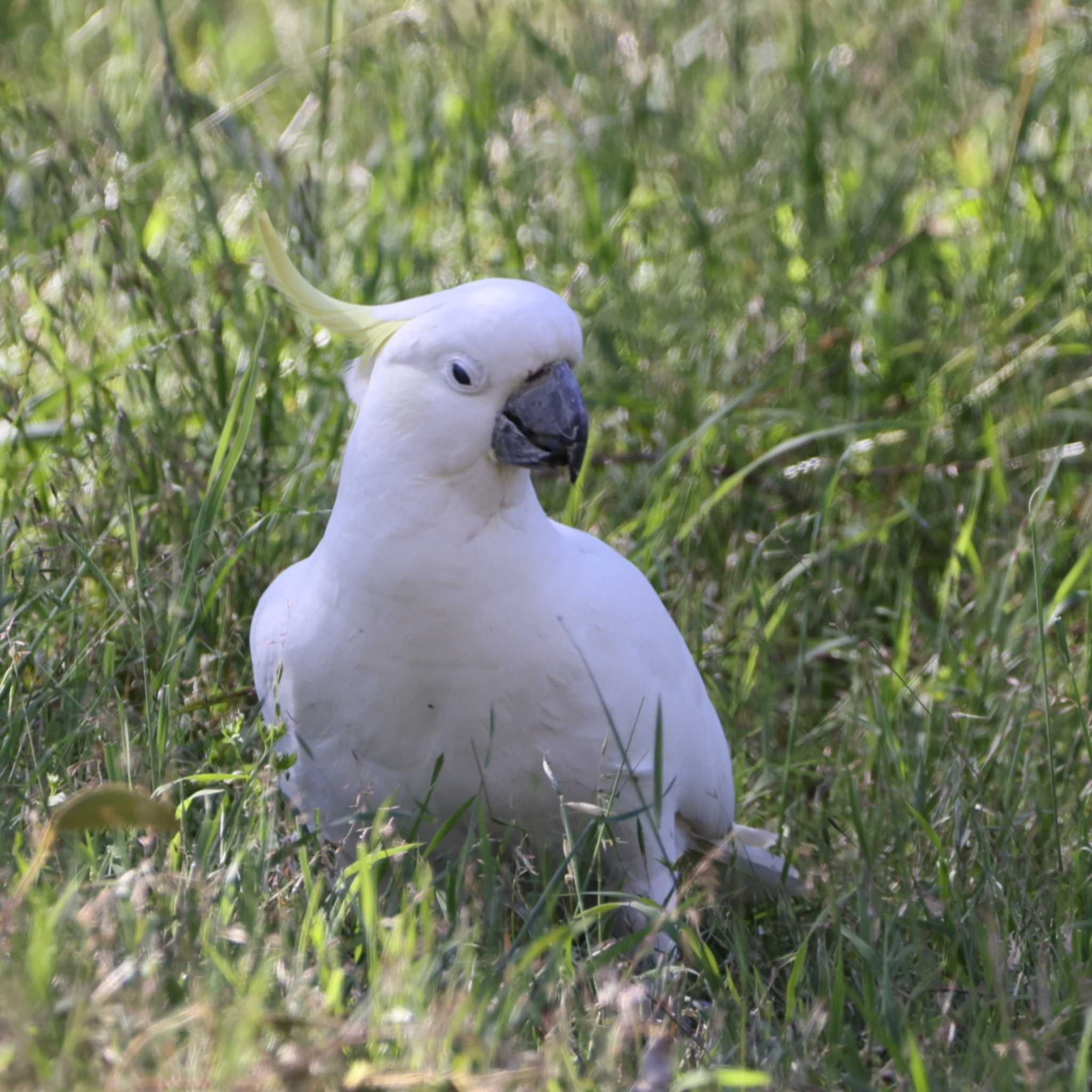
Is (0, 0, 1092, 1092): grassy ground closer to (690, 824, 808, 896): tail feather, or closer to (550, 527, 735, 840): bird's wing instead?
(690, 824, 808, 896): tail feather

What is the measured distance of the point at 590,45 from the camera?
12.5 feet

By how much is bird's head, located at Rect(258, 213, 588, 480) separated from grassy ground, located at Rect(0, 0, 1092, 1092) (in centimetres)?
40

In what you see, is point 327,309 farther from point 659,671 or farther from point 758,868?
point 758,868

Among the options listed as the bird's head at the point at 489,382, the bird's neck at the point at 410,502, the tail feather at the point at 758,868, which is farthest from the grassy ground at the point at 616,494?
the bird's head at the point at 489,382

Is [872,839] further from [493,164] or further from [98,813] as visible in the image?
[493,164]

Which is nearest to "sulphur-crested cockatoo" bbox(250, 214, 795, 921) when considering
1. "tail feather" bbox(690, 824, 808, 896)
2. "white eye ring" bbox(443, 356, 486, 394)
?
"white eye ring" bbox(443, 356, 486, 394)

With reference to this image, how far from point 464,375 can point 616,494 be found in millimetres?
1184

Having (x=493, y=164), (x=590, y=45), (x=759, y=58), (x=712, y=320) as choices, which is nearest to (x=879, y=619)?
(x=712, y=320)

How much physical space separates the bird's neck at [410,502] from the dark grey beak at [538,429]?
36mm

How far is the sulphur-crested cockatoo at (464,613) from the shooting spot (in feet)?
6.15

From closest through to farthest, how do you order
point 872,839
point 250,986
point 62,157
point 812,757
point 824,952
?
1. point 250,986
2. point 824,952
3. point 872,839
4. point 812,757
5. point 62,157

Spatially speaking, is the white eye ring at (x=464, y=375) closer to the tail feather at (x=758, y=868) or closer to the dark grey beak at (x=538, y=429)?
the dark grey beak at (x=538, y=429)

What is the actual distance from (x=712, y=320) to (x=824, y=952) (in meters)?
1.77

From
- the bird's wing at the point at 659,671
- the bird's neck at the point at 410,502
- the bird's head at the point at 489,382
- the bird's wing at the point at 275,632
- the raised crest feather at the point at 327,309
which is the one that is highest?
the raised crest feather at the point at 327,309
